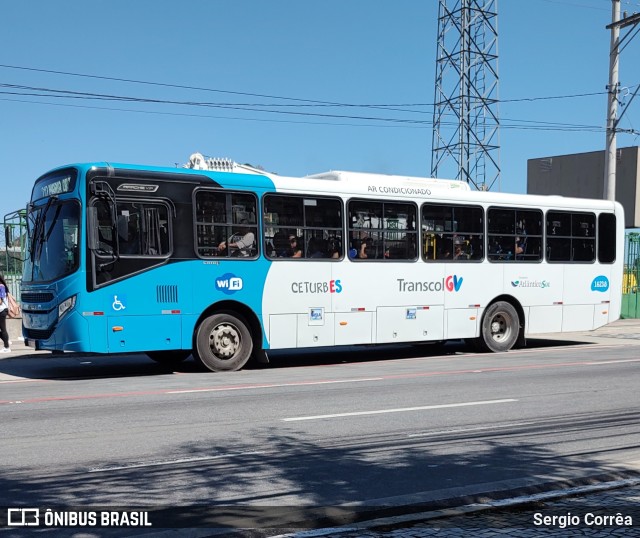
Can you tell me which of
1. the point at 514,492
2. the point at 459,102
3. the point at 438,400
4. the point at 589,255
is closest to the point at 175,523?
the point at 514,492

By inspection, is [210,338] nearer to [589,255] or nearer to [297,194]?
[297,194]

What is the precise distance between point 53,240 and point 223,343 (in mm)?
3282

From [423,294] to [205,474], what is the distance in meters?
10.3

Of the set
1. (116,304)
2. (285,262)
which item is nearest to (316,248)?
(285,262)

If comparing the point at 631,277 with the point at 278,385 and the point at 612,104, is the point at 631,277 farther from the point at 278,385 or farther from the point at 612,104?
the point at 278,385

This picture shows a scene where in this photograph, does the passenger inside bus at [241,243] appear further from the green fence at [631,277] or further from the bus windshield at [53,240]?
the green fence at [631,277]

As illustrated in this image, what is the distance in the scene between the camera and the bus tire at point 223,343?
13633 millimetres

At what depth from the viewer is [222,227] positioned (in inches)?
545

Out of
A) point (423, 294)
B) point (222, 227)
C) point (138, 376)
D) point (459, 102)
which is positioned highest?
point (459, 102)

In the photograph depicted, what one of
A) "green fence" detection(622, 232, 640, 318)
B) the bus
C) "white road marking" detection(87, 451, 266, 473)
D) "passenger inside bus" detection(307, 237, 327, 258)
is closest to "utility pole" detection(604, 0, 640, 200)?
"green fence" detection(622, 232, 640, 318)

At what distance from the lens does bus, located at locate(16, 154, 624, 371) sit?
12.7 meters

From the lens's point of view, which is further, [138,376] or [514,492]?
[138,376]

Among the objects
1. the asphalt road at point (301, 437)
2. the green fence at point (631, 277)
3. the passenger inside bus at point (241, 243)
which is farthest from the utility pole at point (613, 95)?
the passenger inside bus at point (241, 243)

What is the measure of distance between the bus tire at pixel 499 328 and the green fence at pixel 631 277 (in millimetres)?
10110
